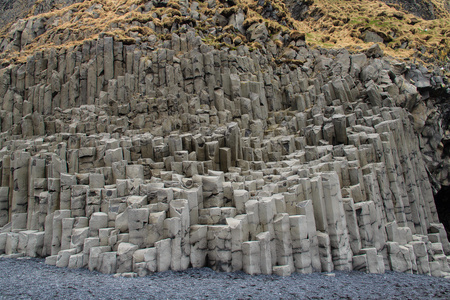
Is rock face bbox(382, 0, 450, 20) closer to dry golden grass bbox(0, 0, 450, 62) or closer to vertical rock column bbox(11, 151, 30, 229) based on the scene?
dry golden grass bbox(0, 0, 450, 62)

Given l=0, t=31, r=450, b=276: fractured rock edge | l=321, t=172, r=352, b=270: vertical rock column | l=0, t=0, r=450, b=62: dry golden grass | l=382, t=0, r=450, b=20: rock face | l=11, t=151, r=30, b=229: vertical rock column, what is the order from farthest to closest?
l=382, t=0, r=450, b=20: rock face, l=0, t=0, r=450, b=62: dry golden grass, l=11, t=151, r=30, b=229: vertical rock column, l=321, t=172, r=352, b=270: vertical rock column, l=0, t=31, r=450, b=276: fractured rock edge

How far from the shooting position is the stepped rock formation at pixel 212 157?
10664 mm

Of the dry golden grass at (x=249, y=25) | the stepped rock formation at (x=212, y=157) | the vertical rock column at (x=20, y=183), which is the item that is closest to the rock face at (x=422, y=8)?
the dry golden grass at (x=249, y=25)

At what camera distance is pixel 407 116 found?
67.7 ft

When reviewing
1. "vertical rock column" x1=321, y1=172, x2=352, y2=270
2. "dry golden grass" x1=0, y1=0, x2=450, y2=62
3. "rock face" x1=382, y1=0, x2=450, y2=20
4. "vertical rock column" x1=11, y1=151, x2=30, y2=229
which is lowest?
"vertical rock column" x1=321, y1=172, x2=352, y2=270

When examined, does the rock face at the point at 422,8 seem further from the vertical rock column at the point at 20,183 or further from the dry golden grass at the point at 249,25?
the vertical rock column at the point at 20,183

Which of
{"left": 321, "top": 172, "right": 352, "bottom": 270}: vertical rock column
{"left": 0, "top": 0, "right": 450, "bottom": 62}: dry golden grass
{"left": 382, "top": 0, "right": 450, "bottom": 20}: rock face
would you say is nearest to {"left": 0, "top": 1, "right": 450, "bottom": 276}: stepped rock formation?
{"left": 321, "top": 172, "right": 352, "bottom": 270}: vertical rock column

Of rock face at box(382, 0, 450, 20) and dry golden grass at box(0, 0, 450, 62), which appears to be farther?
rock face at box(382, 0, 450, 20)

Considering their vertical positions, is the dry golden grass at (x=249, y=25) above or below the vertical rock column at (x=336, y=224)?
above

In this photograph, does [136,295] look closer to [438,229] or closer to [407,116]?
[438,229]

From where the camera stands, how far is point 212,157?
1572 cm

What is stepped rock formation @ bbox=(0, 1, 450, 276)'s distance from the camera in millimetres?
10664

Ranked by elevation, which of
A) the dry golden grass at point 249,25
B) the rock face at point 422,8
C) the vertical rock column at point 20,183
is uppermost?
the rock face at point 422,8

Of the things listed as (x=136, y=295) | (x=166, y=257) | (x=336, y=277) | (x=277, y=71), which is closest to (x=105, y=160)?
(x=166, y=257)
